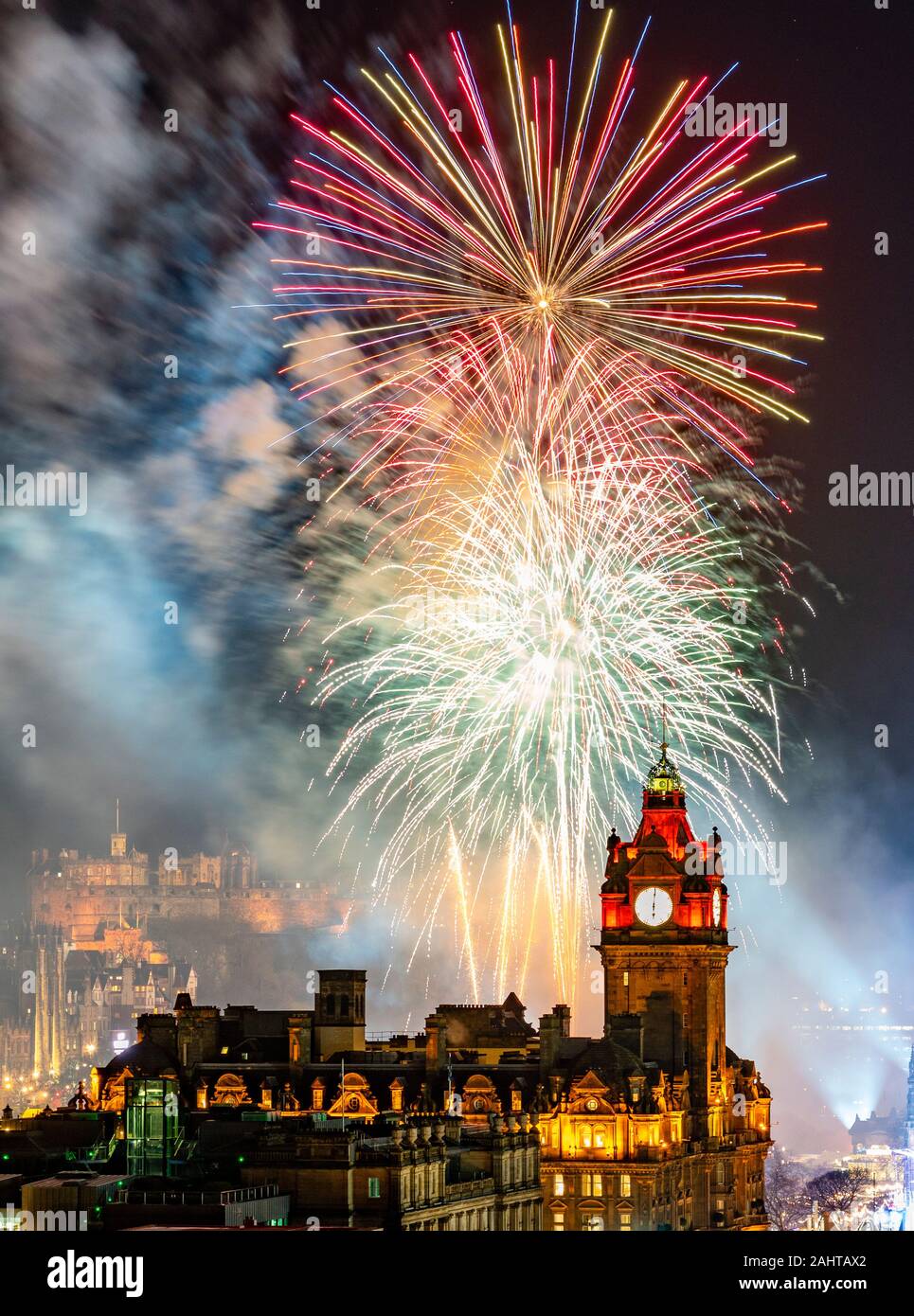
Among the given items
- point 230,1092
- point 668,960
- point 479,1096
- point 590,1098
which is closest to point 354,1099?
point 479,1096

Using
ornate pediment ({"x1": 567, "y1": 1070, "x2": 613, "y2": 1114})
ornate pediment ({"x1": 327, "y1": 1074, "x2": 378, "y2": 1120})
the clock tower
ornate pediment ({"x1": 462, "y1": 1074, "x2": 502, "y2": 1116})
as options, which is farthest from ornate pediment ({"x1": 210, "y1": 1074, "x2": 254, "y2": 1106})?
the clock tower

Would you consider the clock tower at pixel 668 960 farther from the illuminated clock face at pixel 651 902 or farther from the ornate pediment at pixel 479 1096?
the ornate pediment at pixel 479 1096

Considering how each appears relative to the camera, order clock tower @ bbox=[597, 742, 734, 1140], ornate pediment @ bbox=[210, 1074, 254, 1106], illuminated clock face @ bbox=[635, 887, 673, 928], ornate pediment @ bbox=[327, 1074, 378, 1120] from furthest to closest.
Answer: illuminated clock face @ bbox=[635, 887, 673, 928] → clock tower @ bbox=[597, 742, 734, 1140] → ornate pediment @ bbox=[210, 1074, 254, 1106] → ornate pediment @ bbox=[327, 1074, 378, 1120]

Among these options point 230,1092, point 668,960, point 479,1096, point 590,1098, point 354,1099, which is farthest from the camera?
point 668,960

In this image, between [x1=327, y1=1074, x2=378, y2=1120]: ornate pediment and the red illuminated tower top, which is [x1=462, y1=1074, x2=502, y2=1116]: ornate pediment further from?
the red illuminated tower top

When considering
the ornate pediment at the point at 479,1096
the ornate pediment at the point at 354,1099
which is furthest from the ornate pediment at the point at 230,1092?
the ornate pediment at the point at 479,1096

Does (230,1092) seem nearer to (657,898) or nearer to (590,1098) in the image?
(590,1098)
